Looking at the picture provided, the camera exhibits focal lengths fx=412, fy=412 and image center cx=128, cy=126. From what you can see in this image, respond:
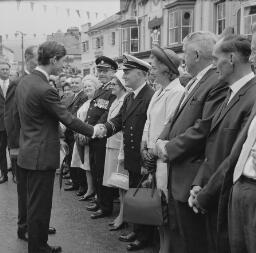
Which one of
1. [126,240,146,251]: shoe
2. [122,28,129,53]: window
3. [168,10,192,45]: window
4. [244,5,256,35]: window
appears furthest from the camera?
[122,28,129,53]: window

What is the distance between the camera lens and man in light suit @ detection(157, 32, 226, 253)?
10.9 ft

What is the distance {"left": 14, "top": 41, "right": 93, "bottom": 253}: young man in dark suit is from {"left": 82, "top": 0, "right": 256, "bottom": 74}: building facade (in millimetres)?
15965

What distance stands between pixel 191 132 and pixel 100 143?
2.84 meters

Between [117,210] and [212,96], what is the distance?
345 centimetres

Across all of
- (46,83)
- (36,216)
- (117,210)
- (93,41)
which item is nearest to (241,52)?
(46,83)

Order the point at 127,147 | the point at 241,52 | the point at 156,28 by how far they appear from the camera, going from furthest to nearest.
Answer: the point at 156,28
the point at 127,147
the point at 241,52

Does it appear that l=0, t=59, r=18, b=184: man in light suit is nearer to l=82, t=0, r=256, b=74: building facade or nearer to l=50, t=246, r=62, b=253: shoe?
l=50, t=246, r=62, b=253: shoe

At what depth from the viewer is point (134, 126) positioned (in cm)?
482

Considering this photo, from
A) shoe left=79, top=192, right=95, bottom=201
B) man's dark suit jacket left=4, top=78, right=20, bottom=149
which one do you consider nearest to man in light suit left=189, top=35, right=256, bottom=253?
man's dark suit jacket left=4, top=78, right=20, bottom=149

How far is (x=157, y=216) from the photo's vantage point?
149 inches

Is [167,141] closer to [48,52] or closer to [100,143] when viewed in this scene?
[48,52]

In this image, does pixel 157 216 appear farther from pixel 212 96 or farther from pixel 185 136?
pixel 212 96

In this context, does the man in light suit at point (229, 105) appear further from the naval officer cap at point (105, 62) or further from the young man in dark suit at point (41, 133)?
the naval officer cap at point (105, 62)

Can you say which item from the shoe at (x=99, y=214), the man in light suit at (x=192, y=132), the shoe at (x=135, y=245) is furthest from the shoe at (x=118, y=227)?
the man in light suit at (x=192, y=132)
